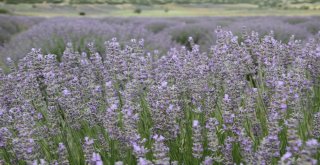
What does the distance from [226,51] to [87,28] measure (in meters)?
5.47

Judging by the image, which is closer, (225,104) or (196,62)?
(225,104)

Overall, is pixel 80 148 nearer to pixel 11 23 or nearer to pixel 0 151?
pixel 0 151

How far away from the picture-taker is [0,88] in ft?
10.6

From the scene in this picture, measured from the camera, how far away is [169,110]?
2.14 meters

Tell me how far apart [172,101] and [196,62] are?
42.5 inches

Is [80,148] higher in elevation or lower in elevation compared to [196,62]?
lower

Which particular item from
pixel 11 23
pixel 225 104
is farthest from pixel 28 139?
pixel 11 23

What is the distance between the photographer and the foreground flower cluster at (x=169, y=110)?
210 centimetres

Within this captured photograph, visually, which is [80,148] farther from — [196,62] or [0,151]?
[196,62]

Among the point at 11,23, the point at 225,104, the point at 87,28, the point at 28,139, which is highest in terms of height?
the point at 225,104

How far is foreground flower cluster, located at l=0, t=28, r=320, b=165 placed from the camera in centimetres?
210

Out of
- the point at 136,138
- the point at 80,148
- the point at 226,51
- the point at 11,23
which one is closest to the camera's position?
the point at 136,138

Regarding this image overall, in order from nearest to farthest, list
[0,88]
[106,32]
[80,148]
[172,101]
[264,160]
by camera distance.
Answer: [264,160] < [172,101] < [80,148] < [0,88] < [106,32]

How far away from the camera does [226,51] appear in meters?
3.00
